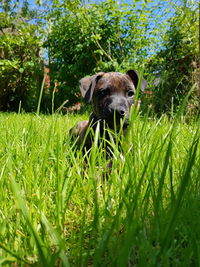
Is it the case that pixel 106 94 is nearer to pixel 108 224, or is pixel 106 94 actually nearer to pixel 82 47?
pixel 108 224

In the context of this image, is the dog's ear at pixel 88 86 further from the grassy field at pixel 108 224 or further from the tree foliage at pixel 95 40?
the tree foliage at pixel 95 40

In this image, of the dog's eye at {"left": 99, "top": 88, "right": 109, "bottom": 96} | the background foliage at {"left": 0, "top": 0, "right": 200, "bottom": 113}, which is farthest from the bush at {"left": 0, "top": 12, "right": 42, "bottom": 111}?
the dog's eye at {"left": 99, "top": 88, "right": 109, "bottom": 96}

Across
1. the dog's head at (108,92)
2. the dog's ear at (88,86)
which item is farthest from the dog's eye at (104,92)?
the dog's ear at (88,86)

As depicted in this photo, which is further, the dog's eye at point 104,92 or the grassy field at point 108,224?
the dog's eye at point 104,92

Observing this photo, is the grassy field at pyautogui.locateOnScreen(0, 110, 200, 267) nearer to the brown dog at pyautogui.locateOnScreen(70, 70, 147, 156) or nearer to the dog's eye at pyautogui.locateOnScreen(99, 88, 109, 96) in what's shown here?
the brown dog at pyautogui.locateOnScreen(70, 70, 147, 156)

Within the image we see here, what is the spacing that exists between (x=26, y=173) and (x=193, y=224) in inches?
28.5

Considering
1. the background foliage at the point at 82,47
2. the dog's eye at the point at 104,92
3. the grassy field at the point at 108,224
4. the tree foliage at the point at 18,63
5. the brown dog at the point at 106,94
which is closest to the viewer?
the grassy field at the point at 108,224

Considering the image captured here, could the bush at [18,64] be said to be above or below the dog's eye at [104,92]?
above

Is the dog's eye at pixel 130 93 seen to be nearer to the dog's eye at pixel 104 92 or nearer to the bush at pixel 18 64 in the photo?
the dog's eye at pixel 104 92

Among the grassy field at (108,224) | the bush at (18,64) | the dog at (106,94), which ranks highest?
the bush at (18,64)

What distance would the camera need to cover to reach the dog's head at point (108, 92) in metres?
2.64

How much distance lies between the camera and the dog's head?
2.64m

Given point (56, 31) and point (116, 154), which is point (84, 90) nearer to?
point (116, 154)

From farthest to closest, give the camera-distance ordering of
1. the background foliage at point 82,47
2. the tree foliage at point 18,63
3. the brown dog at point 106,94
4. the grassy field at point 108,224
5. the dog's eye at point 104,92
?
the tree foliage at point 18,63 < the background foliage at point 82,47 < the dog's eye at point 104,92 < the brown dog at point 106,94 < the grassy field at point 108,224
